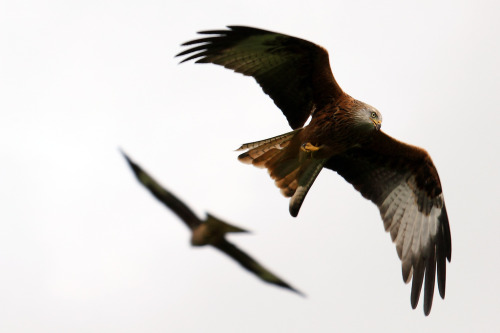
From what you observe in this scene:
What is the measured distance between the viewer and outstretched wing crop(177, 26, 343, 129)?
1070cm

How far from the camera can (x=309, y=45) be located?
35.8ft

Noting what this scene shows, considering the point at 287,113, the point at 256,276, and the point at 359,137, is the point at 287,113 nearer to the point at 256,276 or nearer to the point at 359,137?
the point at 359,137

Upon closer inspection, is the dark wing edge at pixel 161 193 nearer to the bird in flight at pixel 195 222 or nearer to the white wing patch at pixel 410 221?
the bird in flight at pixel 195 222

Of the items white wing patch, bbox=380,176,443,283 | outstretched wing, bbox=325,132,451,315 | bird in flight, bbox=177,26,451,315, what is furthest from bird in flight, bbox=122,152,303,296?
white wing patch, bbox=380,176,443,283

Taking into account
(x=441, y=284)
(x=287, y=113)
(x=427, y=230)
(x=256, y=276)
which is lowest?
(x=256, y=276)

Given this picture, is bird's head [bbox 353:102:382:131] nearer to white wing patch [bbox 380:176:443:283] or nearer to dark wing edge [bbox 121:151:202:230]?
white wing patch [bbox 380:176:443:283]

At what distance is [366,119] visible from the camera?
35.7 feet

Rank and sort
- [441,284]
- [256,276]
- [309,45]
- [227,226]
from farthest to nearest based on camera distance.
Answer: [441,284], [309,45], [256,276], [227,226]

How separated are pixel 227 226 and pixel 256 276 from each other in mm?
703

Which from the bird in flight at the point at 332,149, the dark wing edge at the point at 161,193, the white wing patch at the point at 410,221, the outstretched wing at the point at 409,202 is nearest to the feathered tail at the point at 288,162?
the bird in flight at the point at 332,149

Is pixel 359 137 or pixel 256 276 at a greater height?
pixel 359 137

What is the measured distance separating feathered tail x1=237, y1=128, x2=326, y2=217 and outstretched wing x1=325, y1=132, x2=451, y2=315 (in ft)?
3.24

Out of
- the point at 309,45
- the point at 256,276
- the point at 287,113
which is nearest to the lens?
the point at 256,276

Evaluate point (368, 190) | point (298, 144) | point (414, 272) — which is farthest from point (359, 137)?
point (414, 272)
